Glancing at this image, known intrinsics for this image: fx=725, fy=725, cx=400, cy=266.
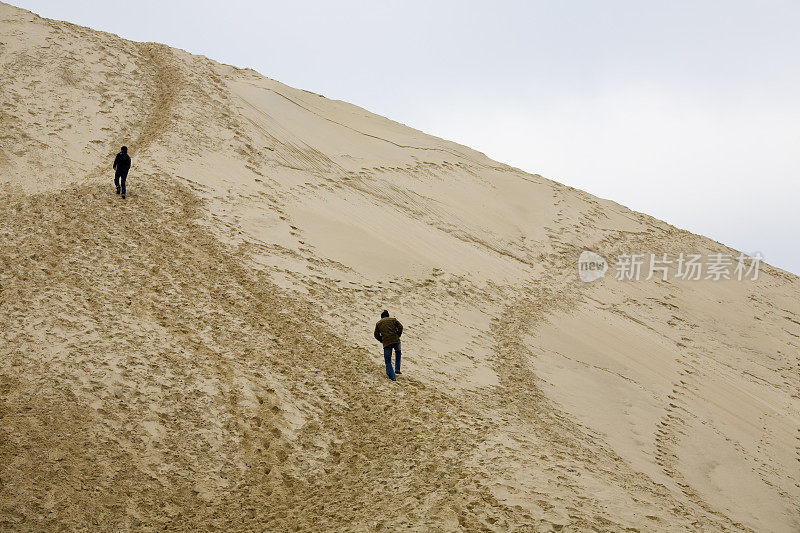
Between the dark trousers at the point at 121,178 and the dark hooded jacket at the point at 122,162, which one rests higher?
the dark hooded jacket at the point at 122,162

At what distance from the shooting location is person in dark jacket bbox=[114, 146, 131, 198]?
14.0 metres

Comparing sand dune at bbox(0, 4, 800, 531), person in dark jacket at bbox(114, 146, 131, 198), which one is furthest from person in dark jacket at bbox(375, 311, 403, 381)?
person in dark jacket at bbox(114, 146, 131, 198)

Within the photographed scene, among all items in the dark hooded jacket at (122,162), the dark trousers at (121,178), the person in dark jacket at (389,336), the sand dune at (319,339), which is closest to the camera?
the sand dune at (319,339)

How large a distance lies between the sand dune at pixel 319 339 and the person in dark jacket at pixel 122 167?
1.26 ft

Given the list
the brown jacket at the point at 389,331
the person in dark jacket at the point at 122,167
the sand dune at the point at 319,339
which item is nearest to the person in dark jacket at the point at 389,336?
the brown jacket at the point at 389,331

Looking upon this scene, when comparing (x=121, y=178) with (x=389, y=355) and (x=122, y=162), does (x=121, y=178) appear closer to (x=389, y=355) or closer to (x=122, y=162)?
(x=122, y=162)

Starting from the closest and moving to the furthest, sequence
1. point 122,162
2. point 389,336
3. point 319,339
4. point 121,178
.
Answer: point 389,336, point 319,339, point 122,162, point 121,178

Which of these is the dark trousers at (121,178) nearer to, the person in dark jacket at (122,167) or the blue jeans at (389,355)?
the person in dark jacket at (122,167)

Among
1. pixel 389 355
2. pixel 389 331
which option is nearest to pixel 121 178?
pixel 389 331

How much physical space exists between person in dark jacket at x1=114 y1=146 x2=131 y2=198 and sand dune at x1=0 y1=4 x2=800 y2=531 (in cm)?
38

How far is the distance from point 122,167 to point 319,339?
18.2 ft

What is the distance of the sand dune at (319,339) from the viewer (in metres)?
8.20

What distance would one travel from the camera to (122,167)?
1409cm

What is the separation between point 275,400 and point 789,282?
63.2ft
